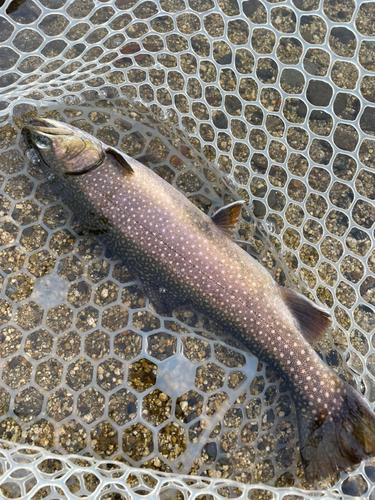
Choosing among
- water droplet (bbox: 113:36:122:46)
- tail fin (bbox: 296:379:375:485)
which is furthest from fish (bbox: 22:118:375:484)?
water droplet (bbox: 113:36:122:46)

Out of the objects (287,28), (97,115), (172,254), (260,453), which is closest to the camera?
(172,254)

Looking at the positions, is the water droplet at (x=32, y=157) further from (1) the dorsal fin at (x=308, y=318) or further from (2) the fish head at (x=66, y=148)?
(1) the dorsal fin at (x=308, y=318)

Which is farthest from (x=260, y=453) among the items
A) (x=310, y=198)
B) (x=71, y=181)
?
(x=71, y=181)

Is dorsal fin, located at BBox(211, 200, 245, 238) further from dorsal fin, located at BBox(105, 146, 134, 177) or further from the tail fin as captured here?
the tail fin

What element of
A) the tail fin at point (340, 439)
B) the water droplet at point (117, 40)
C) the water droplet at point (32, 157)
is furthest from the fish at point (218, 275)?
the water droplet at point (117, 40)

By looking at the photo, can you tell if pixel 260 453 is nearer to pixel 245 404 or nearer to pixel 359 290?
pixel 245 404

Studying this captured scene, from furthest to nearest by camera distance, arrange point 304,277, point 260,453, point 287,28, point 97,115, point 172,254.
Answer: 1. point 287,28
2. point 97,115
3. point 304,277
4. point 260,453
5. point 172,254
